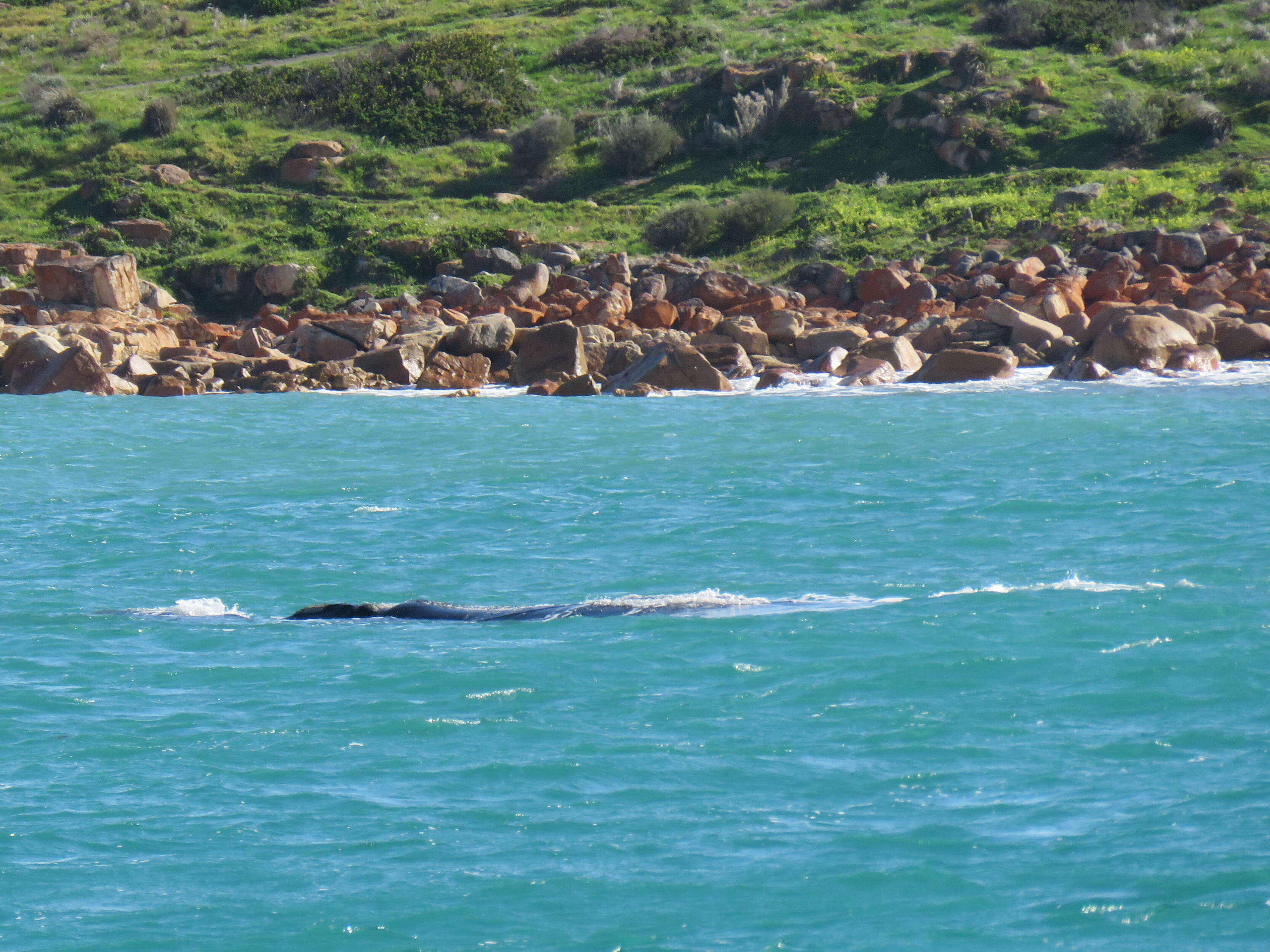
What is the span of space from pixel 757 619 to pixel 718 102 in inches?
1334

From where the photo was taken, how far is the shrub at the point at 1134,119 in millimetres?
35531

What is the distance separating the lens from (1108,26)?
42.5 metres

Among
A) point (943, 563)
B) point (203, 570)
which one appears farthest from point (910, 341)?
point (203, 570)

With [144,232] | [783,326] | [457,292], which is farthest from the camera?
[144,232]

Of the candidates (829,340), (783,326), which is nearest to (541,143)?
(783,326)

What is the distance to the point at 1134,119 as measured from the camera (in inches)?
1396

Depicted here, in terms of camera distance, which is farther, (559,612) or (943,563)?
(943,563)

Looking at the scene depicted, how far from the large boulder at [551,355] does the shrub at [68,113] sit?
24.9 meters

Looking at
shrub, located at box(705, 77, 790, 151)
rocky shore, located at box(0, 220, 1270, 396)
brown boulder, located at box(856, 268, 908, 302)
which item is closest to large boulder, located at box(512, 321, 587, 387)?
rocky shore, located at box(0, 220, 1270, 396)

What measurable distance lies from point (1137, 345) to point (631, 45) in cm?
2797

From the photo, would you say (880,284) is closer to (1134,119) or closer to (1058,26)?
(1134,119)

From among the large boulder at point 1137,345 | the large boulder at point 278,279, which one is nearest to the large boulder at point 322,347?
the large boulder at point 278,279

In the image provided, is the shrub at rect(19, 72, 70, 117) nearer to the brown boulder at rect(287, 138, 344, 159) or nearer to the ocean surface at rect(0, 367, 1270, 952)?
the brown boulder at rect(287, 138, 344, 159)

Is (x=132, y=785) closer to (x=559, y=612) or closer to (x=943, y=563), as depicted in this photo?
(x=559, y=612)
